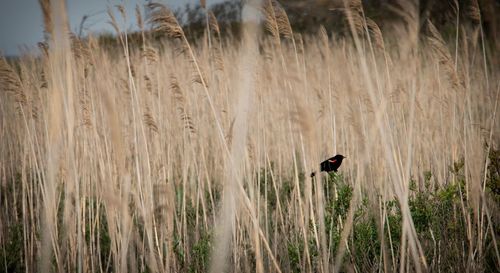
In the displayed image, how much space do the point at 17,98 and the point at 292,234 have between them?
2.21 meters

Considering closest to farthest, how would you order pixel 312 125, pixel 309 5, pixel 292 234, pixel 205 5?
1. pixel 312 125
2. pixel 309 5
3. pixel 205 5
4. pixel 292 234

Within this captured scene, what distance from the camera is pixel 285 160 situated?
3830mm

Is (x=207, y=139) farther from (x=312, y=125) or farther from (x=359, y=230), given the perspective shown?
(x=312, y=125)

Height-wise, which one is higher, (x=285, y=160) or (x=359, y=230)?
(x=285, y=160)

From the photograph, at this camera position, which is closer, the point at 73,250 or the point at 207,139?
the point at 73,250

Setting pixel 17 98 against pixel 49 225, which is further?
pixel 17 98

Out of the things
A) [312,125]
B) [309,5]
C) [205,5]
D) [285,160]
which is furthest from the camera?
[285,160]

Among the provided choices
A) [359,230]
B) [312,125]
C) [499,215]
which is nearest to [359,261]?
[359,230]

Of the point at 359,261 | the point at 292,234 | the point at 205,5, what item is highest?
the point at 205,5

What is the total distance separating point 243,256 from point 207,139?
2293 mm

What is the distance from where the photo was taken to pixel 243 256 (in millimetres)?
2115

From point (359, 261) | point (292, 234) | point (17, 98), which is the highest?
point (17, 98)

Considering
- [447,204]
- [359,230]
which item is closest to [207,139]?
[359,230]

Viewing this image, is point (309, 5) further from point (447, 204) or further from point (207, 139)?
point (207, 139)
